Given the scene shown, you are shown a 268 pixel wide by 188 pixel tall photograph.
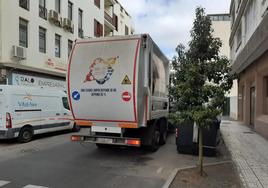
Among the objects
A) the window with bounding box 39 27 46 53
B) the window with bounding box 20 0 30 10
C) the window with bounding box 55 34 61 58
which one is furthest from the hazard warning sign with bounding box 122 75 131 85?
the window with bounding box 55 34 61 58

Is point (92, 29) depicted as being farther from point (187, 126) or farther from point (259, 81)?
point (187, 126)

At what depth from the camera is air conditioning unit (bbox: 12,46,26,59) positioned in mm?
17125

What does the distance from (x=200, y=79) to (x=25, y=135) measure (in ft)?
26.9

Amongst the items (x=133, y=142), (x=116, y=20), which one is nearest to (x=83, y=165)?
(x=133, y=142)

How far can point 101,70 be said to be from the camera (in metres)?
8.44


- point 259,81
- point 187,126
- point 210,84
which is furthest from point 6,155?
point 259,81

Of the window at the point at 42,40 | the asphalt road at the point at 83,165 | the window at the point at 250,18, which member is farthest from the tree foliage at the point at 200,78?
the window at the point at 42,40

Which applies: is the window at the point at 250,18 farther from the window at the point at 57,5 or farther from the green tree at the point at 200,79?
the window at the point at 57,5

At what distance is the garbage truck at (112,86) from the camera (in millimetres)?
8094

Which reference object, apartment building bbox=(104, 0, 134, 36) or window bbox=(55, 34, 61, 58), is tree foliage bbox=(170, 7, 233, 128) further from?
apartment building bbox=(104, 0, 134, 36)

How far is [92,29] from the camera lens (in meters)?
29.1

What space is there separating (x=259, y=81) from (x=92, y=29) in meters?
18.4

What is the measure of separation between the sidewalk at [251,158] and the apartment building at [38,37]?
35.9 ft

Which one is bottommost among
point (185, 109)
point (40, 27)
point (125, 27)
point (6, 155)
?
point (6, 155)
